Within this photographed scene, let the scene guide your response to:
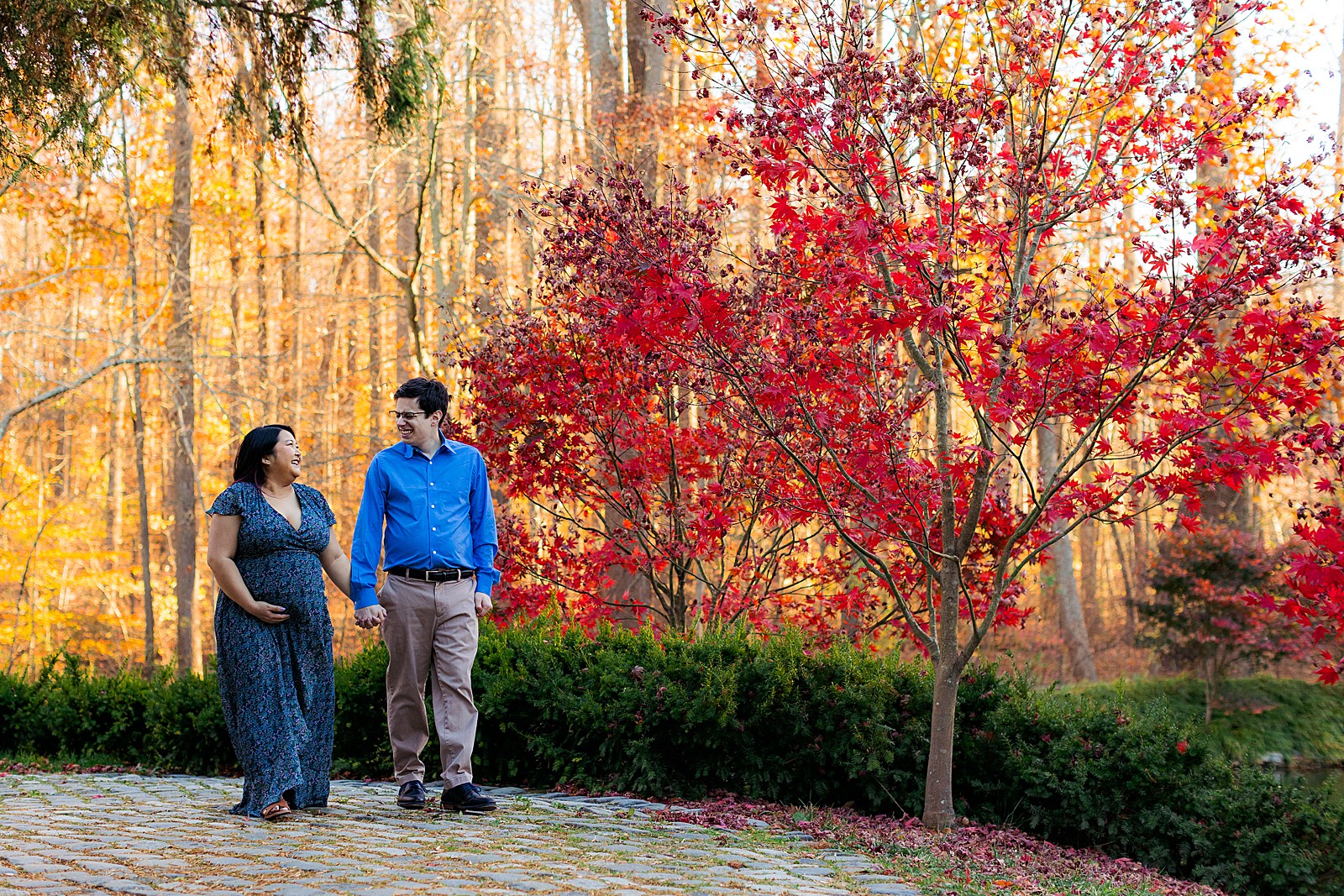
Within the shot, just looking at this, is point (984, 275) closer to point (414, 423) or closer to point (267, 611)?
point (414, 423)

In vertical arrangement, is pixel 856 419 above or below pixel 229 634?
above

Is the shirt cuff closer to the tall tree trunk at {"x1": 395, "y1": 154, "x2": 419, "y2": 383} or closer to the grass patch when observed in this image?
the grass patch

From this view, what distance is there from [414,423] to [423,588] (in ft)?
2.31

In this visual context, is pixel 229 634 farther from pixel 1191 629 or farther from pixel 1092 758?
pixel 1191 629

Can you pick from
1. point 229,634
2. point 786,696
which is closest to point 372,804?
point 229,634

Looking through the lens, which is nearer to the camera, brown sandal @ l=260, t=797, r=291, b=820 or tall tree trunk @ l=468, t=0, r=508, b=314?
brown sandal @ l=260, t=797, r=291, b=820

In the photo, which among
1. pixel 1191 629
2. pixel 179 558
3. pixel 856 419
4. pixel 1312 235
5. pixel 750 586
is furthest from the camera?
pixel 179 558

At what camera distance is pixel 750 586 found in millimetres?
8156

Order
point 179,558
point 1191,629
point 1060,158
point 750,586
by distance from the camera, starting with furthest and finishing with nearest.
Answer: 1. point 179,558
2. point 1191,629
3. point 750,586
4. point 1060,158

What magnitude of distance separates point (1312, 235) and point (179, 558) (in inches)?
654

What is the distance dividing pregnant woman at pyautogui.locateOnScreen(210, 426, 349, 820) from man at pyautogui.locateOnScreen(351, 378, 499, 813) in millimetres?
252

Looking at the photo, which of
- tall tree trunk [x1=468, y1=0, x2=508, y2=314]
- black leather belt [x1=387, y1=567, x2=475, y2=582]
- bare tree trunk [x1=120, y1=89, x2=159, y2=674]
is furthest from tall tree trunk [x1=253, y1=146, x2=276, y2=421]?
black leather belt [x1=387, y1=567, x2=475, y2=582]

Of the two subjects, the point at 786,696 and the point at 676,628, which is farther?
the point at 676,628

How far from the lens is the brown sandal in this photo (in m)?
4.92
